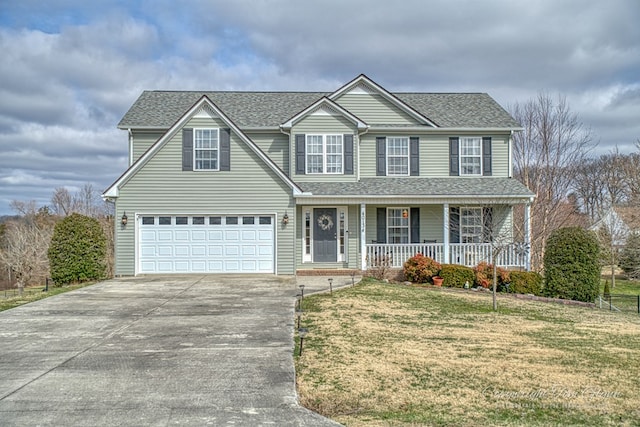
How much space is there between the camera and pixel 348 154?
64.2 feet

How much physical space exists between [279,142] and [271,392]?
15.2 metres

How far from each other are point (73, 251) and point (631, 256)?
26166 mm

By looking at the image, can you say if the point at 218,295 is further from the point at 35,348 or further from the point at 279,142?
the point at 279,142

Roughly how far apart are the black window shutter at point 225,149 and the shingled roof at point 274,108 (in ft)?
6.59

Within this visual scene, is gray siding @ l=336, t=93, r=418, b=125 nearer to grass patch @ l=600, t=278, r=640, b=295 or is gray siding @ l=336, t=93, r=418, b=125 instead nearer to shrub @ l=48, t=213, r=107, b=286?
shrub @ l=48, t=213, r=107, b=286

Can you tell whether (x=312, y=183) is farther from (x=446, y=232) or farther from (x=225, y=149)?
(x=446, y=232)

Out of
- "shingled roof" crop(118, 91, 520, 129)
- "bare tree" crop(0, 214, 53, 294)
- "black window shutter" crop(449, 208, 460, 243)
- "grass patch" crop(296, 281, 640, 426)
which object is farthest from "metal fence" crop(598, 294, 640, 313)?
"bare tree" crop(0, 214, 53, 294)

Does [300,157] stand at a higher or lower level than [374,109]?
lower

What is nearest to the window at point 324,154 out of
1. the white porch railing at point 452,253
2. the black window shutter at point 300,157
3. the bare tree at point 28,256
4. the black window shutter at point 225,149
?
the black window shutter at point 300,157

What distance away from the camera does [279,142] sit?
20391mm

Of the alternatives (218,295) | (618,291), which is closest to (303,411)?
(218,295)

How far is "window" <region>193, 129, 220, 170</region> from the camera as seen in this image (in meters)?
18.1

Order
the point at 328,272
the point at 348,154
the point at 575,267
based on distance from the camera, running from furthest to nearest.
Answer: the point at 348,154
the point at 328,272
the point at 575,267

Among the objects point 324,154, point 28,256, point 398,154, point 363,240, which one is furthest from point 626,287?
point 28,256
